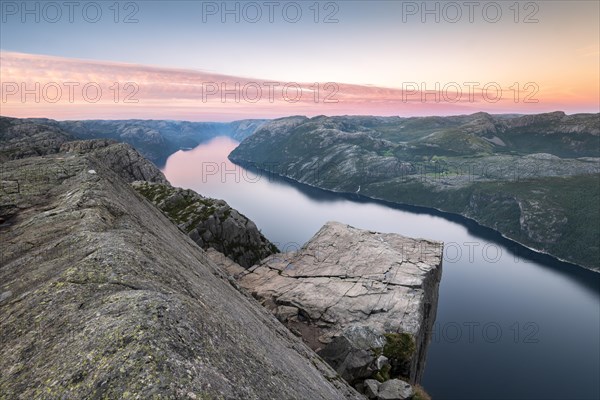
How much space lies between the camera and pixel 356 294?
174 feet

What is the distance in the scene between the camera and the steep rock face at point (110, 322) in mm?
8508

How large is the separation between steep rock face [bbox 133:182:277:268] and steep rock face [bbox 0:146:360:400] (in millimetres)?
51948

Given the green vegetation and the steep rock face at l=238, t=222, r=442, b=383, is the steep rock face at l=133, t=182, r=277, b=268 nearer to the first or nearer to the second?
the steep rock face at l=238, t=222, r=442, b=383

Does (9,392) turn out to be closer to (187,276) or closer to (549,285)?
(187,276)

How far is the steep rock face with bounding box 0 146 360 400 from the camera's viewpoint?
8508 millimetres

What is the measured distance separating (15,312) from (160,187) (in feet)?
277

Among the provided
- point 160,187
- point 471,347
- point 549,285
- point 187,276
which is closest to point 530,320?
point 471,347

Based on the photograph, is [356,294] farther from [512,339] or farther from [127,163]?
[512,339]

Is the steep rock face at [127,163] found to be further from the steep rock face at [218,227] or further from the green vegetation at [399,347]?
the green vegetation at [399,347]

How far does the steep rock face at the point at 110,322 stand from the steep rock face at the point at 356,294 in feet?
68.3

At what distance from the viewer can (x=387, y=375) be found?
35.5 meters

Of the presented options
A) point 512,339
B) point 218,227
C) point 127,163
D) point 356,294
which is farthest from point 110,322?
point 512,339

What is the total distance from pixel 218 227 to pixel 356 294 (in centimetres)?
3658

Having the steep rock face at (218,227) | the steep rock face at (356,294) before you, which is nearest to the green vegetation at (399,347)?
the steep rock face at (356,294)
